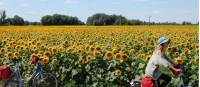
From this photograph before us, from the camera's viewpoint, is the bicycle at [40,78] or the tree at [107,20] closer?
the bicycle at [40,78]

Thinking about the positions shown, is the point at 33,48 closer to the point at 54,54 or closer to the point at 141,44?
the point at 54,54

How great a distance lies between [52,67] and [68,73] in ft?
1.28

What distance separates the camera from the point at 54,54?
35.2 feet

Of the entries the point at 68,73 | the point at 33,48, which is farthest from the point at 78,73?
the point at 33,48

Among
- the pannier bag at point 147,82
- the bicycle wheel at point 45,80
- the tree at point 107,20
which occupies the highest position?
the pannier bag at point 147,82

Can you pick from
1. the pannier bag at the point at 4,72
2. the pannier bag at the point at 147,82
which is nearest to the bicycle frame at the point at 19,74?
the pannier bag at the point at 4,72

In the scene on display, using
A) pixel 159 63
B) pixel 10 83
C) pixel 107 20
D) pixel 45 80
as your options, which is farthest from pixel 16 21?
pixel 159 63

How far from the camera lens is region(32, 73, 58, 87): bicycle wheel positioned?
9.77 m

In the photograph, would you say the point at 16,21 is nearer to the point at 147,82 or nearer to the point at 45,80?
the point at 45,80

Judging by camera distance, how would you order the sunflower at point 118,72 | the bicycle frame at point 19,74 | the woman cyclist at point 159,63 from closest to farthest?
1. the woman cyclist at point 159,63
2. the sunflower at point 118,72
3. the bicycle frame at point 19,74

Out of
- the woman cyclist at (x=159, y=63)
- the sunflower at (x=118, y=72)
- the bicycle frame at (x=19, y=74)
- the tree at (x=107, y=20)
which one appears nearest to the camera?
the woman cyclist at (x=159, y=63)

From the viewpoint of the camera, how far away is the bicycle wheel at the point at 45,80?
384 inches

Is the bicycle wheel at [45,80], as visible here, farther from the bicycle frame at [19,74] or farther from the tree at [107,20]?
the tree at [107,20]

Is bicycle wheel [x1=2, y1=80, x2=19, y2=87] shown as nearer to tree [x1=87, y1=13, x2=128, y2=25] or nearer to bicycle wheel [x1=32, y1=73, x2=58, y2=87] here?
bicycle wheel [x1=32, y1=73, x2=58, y2=87]
